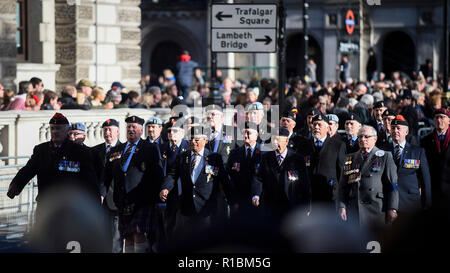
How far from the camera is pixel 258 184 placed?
1100cm

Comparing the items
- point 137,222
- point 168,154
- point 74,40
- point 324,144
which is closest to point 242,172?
point 168,154

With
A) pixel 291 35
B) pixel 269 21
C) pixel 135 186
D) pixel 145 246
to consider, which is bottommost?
pixel 145 246

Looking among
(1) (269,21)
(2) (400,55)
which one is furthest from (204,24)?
(1) (269,21)

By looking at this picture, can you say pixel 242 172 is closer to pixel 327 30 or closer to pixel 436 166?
pixel 436 166

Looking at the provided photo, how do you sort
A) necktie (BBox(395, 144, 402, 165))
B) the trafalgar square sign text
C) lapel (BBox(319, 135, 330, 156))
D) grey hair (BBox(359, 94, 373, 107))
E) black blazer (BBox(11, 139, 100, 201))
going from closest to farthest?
black blazer (BBox(11, 139, 100, 201)) → necktie (BBox(395, 144, 402, 165)) → lapel (BBox(319, 135, 330, 156)) → the trafalgar square sign text → grey hair (BBox(359, 94, 373, 107))

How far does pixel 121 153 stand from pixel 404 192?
11.1ft

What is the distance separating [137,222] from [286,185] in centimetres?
178

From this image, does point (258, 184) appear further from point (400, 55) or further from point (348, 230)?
point (400, 55)

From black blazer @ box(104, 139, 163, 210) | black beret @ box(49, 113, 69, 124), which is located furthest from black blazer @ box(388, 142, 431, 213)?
black beret @ box(49, 113, 69, 124)

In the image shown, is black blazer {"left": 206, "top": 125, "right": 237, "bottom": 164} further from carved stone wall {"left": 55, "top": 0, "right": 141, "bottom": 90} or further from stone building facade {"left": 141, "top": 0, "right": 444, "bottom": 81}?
stone building facade {"left": 141, "top": 0, "right": 444, "bottom": 81}

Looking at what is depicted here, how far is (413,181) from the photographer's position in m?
11.2

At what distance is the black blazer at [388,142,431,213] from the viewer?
11141mm

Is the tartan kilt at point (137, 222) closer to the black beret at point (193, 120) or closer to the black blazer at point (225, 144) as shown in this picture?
the black beret at point (193, 120)

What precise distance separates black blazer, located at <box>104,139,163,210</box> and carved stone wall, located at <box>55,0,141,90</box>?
1031 centimetres
